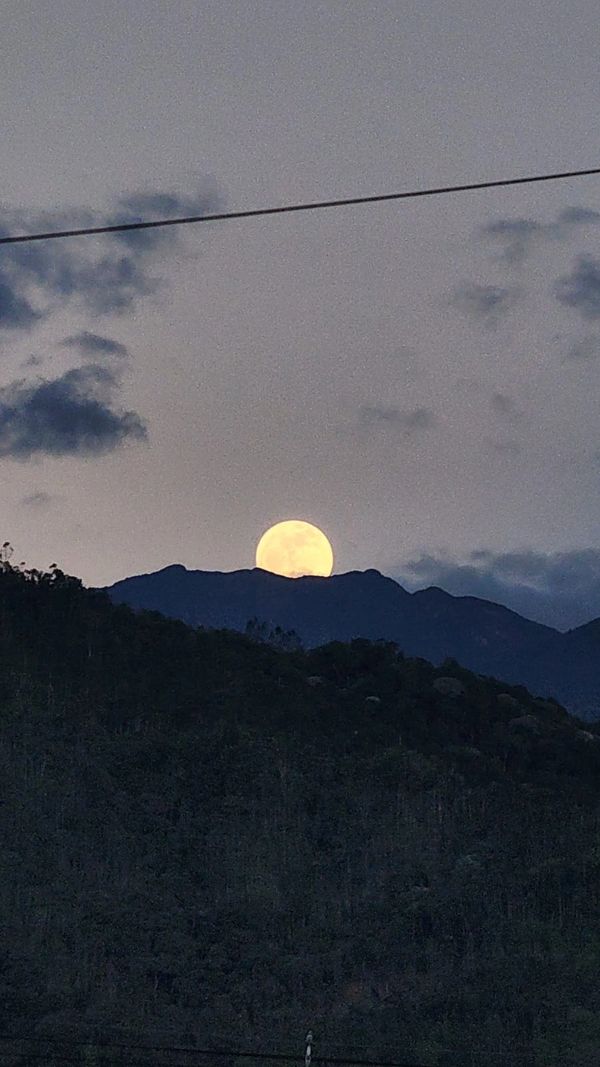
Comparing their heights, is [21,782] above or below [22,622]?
below

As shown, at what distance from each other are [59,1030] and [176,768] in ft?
65.8

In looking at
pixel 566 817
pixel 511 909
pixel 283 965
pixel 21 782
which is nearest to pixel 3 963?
pixel 283 965

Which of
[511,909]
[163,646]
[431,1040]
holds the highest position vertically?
[163,646]

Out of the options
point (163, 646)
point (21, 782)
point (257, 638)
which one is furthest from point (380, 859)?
point (257, 638)

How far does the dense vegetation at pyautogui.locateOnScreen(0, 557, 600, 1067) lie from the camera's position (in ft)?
160

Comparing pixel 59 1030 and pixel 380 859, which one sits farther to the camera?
pixel 380 859

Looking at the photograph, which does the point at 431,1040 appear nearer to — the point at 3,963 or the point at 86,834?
the point at 3,963

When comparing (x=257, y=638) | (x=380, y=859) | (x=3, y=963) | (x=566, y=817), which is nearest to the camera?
(x=3, y=963)

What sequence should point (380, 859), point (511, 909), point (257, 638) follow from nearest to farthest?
point (511, 909)
point (380, 859)
point (257, 638)

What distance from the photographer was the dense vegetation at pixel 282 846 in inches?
1921

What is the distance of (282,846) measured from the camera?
61188 mm

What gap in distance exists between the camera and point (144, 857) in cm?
5981

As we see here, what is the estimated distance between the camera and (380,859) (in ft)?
196

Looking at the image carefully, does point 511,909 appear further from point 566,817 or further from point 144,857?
point 144,857
